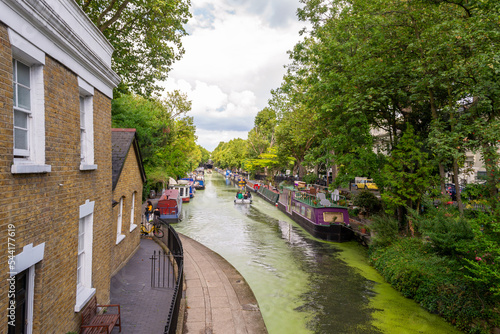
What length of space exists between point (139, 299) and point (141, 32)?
13148 mm

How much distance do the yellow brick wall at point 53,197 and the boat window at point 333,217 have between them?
1629 cm

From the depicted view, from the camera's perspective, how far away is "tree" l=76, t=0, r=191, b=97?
13.4 metres

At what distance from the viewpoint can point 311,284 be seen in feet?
42.1

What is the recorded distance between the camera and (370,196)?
22.5 metres

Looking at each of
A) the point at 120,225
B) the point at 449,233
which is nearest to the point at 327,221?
the point at 449,233

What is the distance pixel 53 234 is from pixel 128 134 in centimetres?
729

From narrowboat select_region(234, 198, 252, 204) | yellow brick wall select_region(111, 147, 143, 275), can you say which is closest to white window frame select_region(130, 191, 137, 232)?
yellow brick wall select_region(111, 147, 143, 275)

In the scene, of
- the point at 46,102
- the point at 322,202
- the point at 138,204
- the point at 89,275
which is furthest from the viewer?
the point at 322,202

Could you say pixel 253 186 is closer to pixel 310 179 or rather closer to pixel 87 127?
pixel 310 179

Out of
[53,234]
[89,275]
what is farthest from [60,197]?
[89,275]

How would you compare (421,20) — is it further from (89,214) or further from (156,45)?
(89,214)

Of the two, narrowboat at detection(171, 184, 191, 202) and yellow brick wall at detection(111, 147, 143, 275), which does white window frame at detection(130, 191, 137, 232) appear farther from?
narrowboat at detection(171, 184, 191, 202)

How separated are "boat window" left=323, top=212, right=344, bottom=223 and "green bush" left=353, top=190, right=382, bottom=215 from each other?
3.04 m

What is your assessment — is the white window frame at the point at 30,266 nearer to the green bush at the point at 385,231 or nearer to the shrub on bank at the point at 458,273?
the shrub on bank at the point at 458,273
